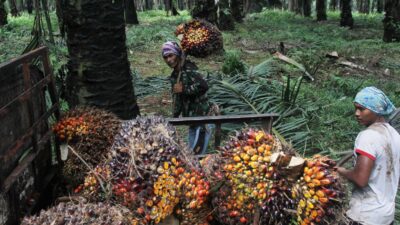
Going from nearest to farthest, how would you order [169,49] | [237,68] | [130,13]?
[169,49]
[237,68]
[130,13]

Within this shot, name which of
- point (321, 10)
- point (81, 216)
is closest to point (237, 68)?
point (81, 216)

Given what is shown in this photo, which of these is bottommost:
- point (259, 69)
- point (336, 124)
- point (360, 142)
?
point (336, 124)

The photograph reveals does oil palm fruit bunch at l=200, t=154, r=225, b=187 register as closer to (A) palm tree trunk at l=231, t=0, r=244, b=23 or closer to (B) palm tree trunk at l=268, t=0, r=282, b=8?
(A) palm tree trunk at l=231, t=0, r=244, b=23

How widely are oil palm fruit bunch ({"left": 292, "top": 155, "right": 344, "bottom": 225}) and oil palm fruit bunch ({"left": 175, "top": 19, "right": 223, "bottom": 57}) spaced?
23.6 feet

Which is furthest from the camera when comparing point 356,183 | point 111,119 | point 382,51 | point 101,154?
point 382,51

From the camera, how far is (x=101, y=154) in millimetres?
3332

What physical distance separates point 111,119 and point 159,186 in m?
1.09

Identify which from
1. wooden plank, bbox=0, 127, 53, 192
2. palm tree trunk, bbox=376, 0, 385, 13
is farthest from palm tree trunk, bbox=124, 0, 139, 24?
palm tree trunk, bbox=376, 0, 385, 13

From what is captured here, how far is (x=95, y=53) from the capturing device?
4.28 metres

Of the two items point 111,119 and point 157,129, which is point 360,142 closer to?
point 157,129

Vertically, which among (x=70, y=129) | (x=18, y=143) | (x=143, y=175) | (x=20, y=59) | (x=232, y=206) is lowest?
(x=232, y=206)

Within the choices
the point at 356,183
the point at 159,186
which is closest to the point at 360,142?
the point at 356,183

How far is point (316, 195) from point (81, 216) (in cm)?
129

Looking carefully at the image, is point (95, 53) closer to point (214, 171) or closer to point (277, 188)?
point (214, 171)
